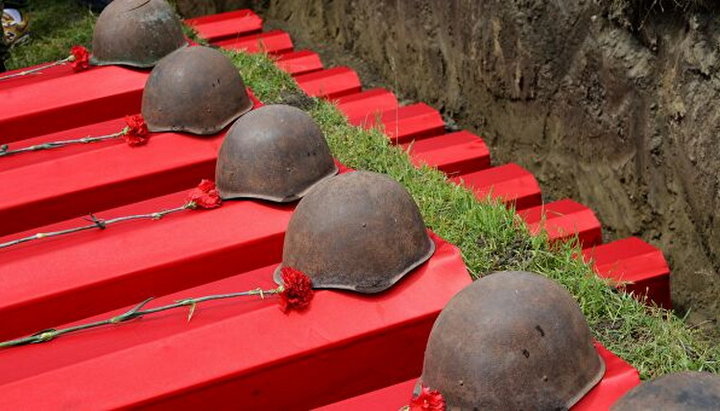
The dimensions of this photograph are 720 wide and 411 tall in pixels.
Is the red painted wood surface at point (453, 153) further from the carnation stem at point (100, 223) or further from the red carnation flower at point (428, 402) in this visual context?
the red carnation flower at point (428, 402)

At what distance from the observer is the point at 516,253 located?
4.63m

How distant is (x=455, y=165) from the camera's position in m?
6.25

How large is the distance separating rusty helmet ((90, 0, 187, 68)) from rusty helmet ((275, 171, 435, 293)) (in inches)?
103

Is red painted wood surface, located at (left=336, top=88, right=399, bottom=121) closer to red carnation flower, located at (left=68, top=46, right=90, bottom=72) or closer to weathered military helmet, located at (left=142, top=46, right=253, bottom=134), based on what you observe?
weathered military helmet, located at (left=142, top=46, right=253, bottom=134)

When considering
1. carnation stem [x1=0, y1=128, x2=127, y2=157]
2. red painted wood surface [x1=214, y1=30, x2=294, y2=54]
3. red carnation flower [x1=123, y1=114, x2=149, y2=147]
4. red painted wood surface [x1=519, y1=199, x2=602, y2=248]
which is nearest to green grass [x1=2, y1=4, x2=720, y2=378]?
red painted wood surface [x1=519, y1=199, x2=602, y2=248]

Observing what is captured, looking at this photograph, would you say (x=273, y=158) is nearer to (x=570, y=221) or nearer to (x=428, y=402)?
(x=570, y=221)

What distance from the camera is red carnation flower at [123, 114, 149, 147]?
555 cm

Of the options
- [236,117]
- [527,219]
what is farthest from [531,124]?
[236,117]

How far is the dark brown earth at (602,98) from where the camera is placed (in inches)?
199

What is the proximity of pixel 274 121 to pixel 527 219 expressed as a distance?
4.49 feet

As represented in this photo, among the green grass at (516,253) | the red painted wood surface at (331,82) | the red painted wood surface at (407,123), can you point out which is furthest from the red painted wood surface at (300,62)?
the green grass at (516,253)

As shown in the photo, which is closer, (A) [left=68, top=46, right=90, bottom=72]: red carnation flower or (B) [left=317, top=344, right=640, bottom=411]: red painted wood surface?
(B) [left=317, top=344, right=640, bottom=411]: red painted wood surface

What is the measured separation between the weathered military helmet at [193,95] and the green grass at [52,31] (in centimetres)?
211

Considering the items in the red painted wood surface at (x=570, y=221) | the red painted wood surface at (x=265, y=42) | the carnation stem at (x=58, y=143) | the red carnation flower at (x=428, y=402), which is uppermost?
the carnation stem at (x=58, y=143)
